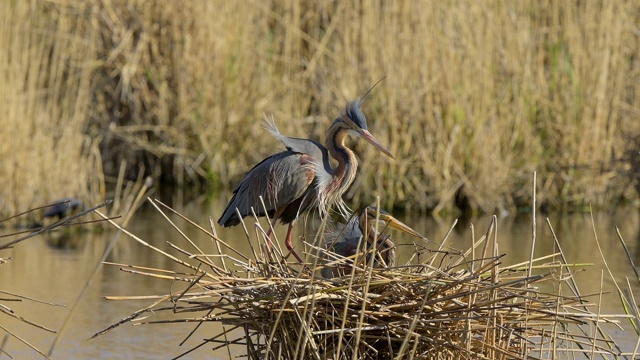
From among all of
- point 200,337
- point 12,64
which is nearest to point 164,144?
point 12,64

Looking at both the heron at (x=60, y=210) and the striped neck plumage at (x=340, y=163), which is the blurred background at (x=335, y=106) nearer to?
the heron at (x=60, y=210)

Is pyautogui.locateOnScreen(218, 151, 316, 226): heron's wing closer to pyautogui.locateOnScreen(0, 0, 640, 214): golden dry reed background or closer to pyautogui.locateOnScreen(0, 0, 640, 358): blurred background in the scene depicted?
pyautogui.locateOnScreen(0, 0, 640, 358): blurred background

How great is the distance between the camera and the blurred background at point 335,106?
9586 millimetres

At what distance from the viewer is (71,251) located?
8766 mm

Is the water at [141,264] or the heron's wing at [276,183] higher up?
the heron's wing at [276,183]

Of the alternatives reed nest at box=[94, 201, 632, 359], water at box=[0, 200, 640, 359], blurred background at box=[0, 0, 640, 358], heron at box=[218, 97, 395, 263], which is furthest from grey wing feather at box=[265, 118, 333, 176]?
reed nest at box=[94, 201, 632, 359]

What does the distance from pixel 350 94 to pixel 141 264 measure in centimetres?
307

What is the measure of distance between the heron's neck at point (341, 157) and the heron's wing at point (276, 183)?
5.7 inches

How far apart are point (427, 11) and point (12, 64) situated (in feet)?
11.4

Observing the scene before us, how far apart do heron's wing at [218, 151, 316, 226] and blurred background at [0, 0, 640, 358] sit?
1516 mm

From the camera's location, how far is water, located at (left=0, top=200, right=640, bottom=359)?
616 centimetres

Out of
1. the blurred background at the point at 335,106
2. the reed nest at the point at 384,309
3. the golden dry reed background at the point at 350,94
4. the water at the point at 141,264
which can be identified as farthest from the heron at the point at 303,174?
the golden dry reed background at the point at 350,94

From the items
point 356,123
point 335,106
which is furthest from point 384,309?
point 335,106

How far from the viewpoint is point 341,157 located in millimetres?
6551
